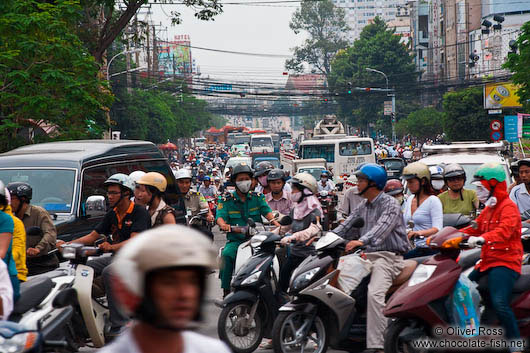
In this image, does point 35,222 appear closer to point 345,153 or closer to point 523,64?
point 523,64

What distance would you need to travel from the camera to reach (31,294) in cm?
541

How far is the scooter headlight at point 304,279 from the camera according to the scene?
6.67 metres

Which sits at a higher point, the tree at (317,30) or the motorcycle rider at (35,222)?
the tree at (317,30)

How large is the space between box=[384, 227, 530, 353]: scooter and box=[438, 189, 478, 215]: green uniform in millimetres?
3459

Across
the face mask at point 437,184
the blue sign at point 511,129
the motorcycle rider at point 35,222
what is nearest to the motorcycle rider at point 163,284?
the motorcycle rider at point 35,222

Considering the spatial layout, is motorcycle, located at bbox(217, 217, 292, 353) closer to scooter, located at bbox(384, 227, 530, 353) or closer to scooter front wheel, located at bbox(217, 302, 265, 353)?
scooter front wheel, located at bbox(217, 302, 265, 353)

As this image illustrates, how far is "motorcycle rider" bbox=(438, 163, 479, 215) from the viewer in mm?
9797

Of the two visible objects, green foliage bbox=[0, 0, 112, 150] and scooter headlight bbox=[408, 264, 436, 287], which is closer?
scooter headlight bbox=[408, 264, 436, 287]

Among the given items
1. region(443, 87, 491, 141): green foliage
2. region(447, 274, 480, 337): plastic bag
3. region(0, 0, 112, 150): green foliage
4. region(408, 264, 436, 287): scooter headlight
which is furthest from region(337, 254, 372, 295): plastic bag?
region(443, 87, 491, 141): green foliage

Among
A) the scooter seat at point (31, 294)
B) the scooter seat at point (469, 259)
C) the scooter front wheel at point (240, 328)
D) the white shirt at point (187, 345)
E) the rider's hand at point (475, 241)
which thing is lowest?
the scooter front wheel at point (240, 328)

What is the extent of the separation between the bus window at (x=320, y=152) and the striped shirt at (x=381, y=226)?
2889 cm

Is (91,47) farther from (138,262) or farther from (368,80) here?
(368,80)

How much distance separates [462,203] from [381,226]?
11.5 ft

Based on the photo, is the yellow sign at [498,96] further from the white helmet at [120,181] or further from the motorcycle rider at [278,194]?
the white helmet at [120,181]
